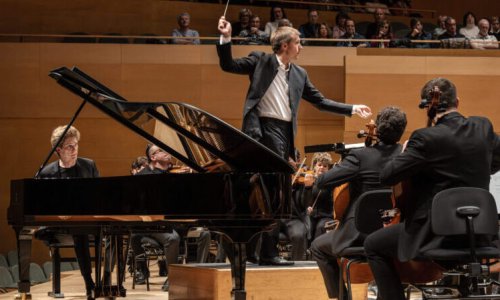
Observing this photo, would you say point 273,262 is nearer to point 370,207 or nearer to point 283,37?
point 370,207

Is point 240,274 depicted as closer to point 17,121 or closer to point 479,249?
point 479,249

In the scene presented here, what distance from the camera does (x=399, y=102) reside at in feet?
36.1

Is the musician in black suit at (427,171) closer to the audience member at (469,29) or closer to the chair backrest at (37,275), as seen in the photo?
the chair backrest at (37,275)

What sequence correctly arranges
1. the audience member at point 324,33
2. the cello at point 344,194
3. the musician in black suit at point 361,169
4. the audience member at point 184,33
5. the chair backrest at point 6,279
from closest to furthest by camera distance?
1. the musician in black suit at point 361,169
2. the cello at point 344,194
3. the chair backrest at point 6,279
4. the audience member at point 184,33
5. the audience member at point 324,33

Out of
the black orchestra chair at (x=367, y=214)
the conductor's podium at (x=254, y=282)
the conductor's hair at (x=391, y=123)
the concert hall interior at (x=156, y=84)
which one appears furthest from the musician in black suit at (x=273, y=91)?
the concert hall interior at (x=156, y=84)

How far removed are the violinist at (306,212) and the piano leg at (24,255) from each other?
2.88 m

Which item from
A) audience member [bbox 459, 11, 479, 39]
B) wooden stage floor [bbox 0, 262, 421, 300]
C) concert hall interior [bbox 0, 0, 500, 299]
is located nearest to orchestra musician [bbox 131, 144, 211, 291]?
wooden stage floor [bbox 0, 262, 421, 300]

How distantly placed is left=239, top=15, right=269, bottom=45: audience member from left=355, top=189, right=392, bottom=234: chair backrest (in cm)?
651

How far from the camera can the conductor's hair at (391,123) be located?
4.48 m

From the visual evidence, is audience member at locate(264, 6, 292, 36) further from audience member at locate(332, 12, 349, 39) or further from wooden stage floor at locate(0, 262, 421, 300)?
wooden stage floor at locate(0, 262, 421, 300)

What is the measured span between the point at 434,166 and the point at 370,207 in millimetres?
645

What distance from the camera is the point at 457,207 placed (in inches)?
141

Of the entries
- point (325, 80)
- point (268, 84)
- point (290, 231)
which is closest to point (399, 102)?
point (325, 80)

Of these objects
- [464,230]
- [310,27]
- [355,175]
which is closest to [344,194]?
[355,175]
